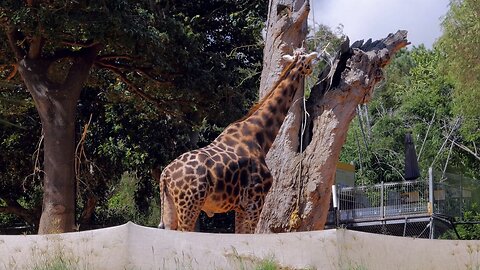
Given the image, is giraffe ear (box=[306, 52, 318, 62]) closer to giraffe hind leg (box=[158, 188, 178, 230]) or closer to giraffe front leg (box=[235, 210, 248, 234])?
giraffe front leg (box=[235, 210, 248, 234])

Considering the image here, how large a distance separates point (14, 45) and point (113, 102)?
5390mm

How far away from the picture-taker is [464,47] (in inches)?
1099

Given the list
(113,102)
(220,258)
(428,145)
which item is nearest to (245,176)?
(220,258)

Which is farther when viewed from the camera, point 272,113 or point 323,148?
point 323,148

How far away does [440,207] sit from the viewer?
79.7ft

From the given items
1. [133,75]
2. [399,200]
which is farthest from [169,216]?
[399,200]

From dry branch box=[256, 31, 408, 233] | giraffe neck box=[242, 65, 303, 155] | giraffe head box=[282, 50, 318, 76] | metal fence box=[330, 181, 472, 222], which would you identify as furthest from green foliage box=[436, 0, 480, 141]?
giraffe neck box=[242, 65, 303, 155]

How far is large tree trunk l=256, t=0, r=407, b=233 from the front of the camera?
41.1ft

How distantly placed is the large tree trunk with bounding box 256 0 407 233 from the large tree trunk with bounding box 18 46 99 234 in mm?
6297

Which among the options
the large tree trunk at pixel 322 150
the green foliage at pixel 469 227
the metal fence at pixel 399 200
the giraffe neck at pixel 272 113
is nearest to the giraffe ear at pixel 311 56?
the giraffe neck at pixel 272 113

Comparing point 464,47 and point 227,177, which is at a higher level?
point 464,47

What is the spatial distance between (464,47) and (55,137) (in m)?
15.1

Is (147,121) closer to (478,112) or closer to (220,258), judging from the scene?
(478,112)

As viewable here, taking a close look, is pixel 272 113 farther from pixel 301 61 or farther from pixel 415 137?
pixel 415 137
